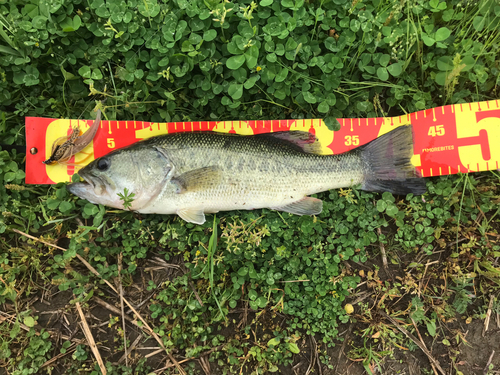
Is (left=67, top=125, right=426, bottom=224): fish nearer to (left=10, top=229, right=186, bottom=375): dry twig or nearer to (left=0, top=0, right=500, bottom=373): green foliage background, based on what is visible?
(left=0, top=0, right=500, bottom=373): green foliage background

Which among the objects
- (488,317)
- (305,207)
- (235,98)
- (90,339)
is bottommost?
(488,317)

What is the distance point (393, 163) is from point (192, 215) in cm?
237

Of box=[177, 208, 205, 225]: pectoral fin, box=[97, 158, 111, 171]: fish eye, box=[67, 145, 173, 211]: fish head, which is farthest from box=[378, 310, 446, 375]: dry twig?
box=[97, 158, 111, 171]: fish eye

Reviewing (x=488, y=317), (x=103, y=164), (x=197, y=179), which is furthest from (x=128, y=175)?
(x=488, y=317)

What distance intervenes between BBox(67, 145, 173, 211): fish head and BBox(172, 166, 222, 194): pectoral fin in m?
0.15

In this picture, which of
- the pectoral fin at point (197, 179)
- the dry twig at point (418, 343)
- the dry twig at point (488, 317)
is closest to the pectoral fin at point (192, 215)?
the pectoral fin at point (197, 179)

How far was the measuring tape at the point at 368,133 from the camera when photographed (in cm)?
337

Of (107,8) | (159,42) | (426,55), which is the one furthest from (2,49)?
(426,55)

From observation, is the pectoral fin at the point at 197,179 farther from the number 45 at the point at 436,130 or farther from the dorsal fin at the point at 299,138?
the number 45 at the point at 436,130

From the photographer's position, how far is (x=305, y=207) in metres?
3.32

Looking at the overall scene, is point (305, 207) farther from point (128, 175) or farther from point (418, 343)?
point (418, 343)

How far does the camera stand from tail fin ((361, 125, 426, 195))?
11.0ft

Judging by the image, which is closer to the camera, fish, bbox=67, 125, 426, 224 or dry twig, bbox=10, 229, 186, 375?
fish, bbox=67, 125, 426, 224

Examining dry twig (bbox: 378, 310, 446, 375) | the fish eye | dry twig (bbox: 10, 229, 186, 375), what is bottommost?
dry twig (bbox: 378, 310, 446, 375)
